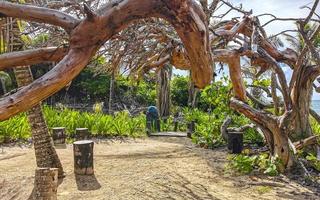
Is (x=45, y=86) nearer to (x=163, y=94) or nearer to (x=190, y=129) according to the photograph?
(x=190, y=129)

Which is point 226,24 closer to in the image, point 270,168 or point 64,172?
point 270,168

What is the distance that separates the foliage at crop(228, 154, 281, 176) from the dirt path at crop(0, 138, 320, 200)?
218mm

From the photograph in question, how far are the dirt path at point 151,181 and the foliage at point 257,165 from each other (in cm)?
22

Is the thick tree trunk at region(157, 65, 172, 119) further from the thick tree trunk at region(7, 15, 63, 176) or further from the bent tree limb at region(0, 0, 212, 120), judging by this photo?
the bent tree limb at region(0, 0, 212, 120)

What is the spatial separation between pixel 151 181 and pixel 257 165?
2333 mm

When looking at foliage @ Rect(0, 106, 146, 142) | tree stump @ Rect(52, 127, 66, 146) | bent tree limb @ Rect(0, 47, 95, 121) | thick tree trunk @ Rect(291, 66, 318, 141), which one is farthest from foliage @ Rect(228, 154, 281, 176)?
foliage @ Rect(0, 106, 146, 142)

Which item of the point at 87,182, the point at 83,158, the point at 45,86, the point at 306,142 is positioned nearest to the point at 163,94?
the point at 306,142

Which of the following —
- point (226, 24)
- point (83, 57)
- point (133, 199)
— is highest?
point (226, 24)

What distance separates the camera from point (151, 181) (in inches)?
240

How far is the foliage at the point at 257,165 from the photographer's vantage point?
674cm

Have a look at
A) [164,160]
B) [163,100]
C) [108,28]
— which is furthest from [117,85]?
[108,28]

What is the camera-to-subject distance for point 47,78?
7.89ft

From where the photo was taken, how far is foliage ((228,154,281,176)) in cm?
674

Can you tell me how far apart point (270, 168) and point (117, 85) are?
17.2m
